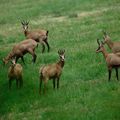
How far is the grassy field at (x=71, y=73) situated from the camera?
17.4 m

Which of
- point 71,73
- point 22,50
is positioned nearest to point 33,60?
point 22,50

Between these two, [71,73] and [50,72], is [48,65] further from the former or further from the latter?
[71,73]

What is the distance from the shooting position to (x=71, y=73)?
2231 centimetres

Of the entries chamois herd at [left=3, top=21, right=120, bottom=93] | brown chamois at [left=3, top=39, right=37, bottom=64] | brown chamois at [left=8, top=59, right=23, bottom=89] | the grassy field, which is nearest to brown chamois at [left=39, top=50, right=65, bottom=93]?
chamois herd at [left=3, top=21, right=120, bottom=93]

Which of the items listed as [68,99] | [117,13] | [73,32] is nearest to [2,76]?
[68,99]

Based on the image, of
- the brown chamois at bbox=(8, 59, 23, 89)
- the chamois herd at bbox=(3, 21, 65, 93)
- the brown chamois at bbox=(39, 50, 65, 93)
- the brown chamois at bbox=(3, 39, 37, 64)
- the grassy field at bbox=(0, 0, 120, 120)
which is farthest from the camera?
the brown chamois at bbox=(3, 39, 37, 64)

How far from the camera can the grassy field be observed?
17422 mm

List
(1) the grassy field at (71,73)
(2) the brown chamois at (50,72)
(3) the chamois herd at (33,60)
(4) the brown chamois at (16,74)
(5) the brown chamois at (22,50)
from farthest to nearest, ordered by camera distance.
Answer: (5) the brown chamois at (22,50) < (4) the brown chamois at (16,74) < (3) the chamois herd at (33,60) < (2) the brown chamois at (50,72) < (1) the grassy field at (71,73)

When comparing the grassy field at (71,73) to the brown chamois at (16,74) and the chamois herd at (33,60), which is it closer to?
the brown chamois at (16,74)

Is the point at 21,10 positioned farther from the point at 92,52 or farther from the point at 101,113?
the point at 101,113

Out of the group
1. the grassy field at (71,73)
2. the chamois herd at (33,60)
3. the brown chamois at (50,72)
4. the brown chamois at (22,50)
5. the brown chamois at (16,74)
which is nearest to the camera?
the grassy field at (71,73)

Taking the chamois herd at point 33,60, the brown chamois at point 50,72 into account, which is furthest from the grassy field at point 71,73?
the brown chamois at point 50,72

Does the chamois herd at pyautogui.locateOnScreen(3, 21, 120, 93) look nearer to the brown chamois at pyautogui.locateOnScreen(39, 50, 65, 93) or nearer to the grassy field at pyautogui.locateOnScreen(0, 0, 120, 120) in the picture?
the brown chamois at pyautogui.locateOnScreen(39, 50, 65, 93)

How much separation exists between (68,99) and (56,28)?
17.9 m
